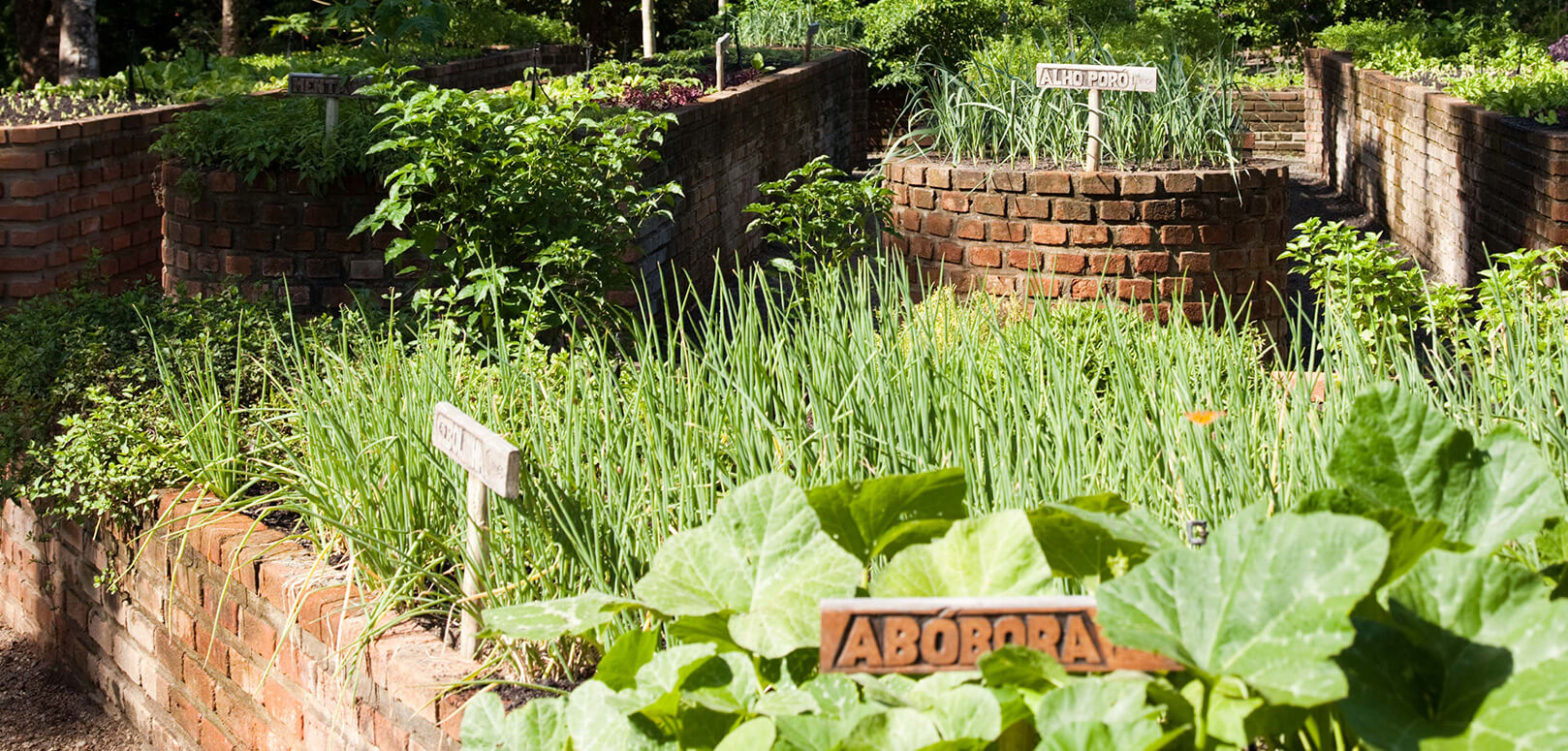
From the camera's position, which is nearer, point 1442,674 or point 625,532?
point 1442,674

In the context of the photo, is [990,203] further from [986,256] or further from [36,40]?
[36,40]

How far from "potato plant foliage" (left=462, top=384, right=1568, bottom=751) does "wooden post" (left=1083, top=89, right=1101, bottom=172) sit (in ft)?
9.47

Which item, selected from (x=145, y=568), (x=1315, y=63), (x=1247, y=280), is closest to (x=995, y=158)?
(x=1247, y=280)

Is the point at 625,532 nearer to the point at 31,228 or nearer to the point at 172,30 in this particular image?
the point at 31,228

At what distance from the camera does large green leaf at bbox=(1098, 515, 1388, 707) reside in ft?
3.92

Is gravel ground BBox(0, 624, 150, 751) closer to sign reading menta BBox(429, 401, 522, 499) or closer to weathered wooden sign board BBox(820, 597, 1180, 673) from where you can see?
sign reading menta BBox(429, 401, 522, 499)

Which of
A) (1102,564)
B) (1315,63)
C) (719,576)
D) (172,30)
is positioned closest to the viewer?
(1102,564)

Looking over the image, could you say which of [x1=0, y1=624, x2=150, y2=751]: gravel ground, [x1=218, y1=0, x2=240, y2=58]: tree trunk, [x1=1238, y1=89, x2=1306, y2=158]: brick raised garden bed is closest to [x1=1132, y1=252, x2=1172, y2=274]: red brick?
[x1=0, y1=624, x2=150, y2=751]: gravel ground

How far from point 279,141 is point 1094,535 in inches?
144

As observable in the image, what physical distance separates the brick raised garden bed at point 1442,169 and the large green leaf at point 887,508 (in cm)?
344

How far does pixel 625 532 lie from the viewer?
2.26 meters

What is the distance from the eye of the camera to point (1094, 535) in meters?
1.55

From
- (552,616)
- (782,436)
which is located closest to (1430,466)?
(552,616)

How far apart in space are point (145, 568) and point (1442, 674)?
2.73 m
